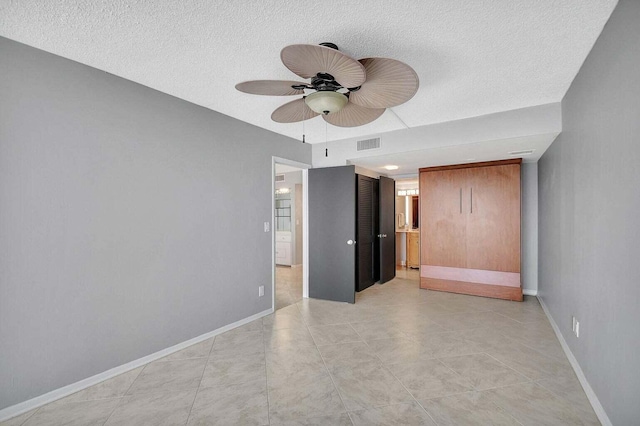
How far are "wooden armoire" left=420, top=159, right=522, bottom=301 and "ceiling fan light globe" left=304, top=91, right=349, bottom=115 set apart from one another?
3.57 metres

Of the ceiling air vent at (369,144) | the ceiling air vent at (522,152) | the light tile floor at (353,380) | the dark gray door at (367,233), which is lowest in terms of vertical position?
the light tile floor at (353,380)

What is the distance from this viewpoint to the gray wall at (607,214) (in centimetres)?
154

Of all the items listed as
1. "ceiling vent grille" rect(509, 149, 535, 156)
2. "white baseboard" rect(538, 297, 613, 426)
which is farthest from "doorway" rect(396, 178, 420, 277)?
"white baseboard" rect(538, 297, 613, 426)

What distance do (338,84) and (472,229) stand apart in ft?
12.6

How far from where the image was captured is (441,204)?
208 inches

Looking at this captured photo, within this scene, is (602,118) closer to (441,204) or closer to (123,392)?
(441,204)

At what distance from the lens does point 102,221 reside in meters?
2.49

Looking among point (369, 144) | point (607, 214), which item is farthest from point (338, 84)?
point (369, 144)

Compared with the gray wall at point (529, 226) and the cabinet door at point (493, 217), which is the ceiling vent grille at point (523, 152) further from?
the gray wall at point (529, 226)

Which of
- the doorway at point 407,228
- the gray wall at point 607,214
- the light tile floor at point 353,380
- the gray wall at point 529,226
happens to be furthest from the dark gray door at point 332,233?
the gray wall at point 529,226

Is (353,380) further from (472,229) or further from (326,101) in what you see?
(472,229)

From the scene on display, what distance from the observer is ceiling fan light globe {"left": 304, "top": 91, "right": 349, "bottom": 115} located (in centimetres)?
215

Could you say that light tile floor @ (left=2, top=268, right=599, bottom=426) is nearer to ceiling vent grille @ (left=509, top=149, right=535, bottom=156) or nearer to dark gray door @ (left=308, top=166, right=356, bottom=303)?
dark gray door @ (left=308, top=166, right=356, bottom=303)

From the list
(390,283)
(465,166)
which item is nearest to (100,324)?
(390,283)
